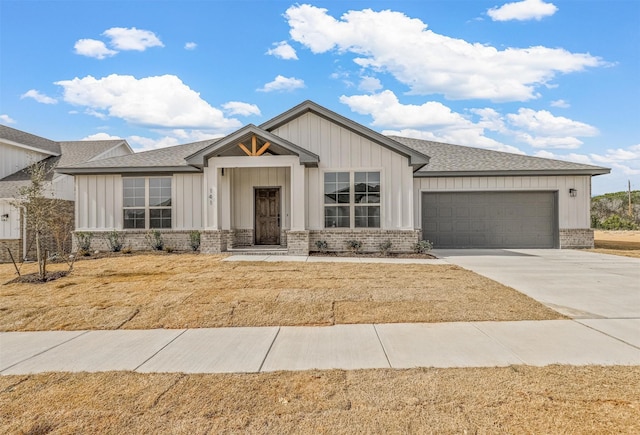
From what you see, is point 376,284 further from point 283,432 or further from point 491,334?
point 283,432

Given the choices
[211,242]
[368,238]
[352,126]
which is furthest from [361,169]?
[211,242]

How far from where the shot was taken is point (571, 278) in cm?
913

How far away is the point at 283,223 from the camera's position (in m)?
15.2

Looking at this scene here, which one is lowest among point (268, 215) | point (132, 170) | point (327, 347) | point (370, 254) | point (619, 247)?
point (327, 347)

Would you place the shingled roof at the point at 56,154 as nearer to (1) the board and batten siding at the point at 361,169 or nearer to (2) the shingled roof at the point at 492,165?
(1) the board and batten siding at the point at 361,169

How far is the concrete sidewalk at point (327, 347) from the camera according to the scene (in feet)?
13.9

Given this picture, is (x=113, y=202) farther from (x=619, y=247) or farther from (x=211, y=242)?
(x=619, y=247)

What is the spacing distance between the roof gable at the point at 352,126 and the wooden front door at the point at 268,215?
261 cm

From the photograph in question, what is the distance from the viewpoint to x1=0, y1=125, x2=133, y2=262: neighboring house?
47.6 feet

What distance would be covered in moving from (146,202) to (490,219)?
14.2 metres

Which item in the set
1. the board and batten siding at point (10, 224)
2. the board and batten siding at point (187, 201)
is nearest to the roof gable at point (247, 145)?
the board and batten siding at point (187, 201)

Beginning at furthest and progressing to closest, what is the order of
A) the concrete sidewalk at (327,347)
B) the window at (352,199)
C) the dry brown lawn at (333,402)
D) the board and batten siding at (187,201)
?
the board and batten siding at (187,201) < the window at (352,199) < the concrete sidewalk at (327,347) < the dry brown lawn at (333,402)

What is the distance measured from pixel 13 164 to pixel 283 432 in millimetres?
22095

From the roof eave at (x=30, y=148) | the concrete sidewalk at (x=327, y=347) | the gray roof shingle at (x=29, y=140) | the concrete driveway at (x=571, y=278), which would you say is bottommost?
the concrete sidewalk at (x=327, y=347)
